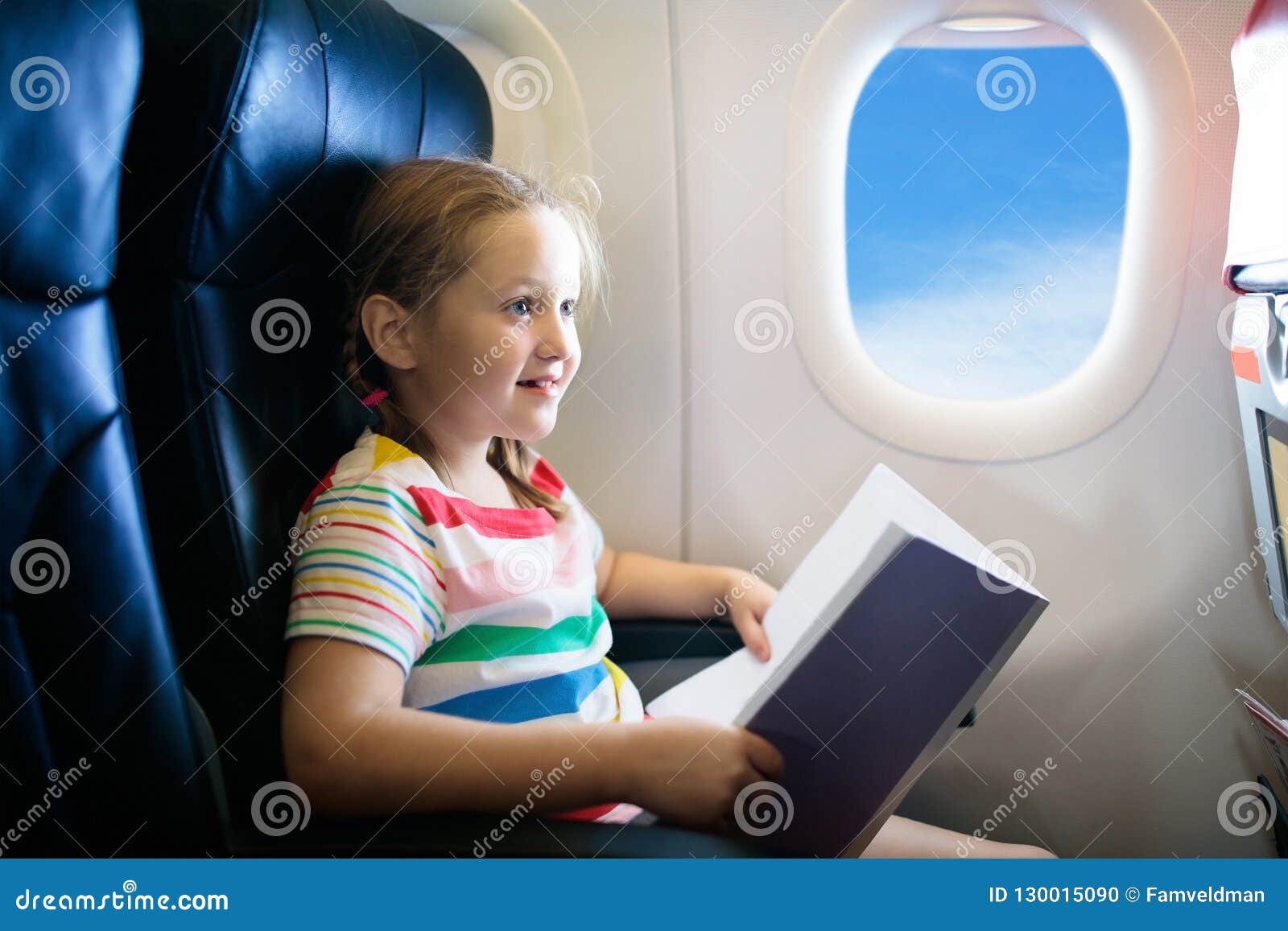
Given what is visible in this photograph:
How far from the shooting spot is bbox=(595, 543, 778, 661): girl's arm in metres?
1.55

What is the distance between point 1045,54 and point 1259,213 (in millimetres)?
421

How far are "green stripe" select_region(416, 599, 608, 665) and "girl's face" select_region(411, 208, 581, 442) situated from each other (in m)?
0.24

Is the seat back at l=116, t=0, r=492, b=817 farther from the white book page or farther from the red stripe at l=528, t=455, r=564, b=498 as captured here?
the white book page

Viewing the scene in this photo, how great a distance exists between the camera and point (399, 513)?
1118 millimetres

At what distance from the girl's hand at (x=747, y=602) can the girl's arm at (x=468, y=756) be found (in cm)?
37

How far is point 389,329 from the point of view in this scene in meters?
1.23

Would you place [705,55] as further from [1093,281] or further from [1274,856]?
[1274,856]

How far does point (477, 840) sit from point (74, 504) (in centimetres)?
47

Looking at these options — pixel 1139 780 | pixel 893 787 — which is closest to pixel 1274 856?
pixel 1139 780
